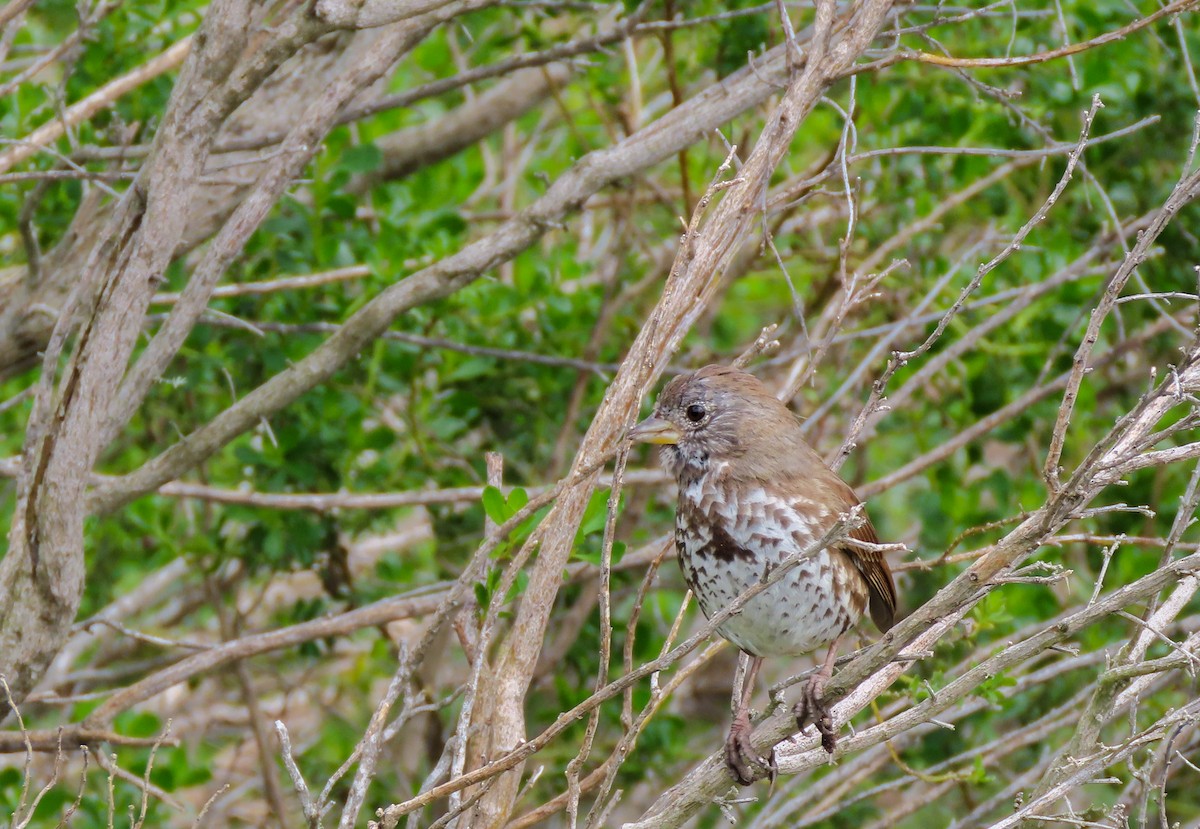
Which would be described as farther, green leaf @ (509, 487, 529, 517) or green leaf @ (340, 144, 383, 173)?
green leaf @ (340, 144, 383, 173)

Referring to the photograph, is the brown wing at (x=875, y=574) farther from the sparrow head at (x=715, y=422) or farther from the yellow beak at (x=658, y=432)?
the yellow beak at (x=658, y=432)

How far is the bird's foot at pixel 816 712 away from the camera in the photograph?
3326mm

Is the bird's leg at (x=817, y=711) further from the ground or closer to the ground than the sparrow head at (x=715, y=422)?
closer to the ground

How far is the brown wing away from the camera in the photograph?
4055 millimetres

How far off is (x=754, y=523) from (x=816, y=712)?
628mm

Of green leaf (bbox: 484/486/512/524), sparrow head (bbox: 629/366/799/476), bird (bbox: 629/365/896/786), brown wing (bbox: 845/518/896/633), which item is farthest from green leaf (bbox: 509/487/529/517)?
brown wing (bbox: 845/518/896/633)

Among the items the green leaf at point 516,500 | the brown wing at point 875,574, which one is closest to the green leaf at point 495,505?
the green leaf at point 516,500

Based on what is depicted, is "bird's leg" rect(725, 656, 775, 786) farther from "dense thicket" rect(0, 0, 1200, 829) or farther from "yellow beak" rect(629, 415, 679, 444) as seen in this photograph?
"yellow beak" rect(629, 415, 679, 444)

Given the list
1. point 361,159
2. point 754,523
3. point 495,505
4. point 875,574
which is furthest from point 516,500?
point 361,159

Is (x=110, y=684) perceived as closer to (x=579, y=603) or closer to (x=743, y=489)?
(x=579, y=603)

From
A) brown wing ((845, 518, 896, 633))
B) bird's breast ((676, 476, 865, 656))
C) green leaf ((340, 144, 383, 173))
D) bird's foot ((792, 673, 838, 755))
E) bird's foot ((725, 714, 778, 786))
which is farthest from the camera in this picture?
green leaf ((340, 144, 383, 173))

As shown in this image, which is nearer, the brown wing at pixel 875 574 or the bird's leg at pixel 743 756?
the bird's leg at pixel 743 756

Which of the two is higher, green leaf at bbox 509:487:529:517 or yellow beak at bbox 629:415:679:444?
green leaf at bbox 509:487:529:517

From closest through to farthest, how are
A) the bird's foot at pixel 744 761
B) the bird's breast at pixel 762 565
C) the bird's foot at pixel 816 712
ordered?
the bird's foot at pixel 816 712
the bird's foot at pixel 744 761
the bird's breast at pixel 762 565
